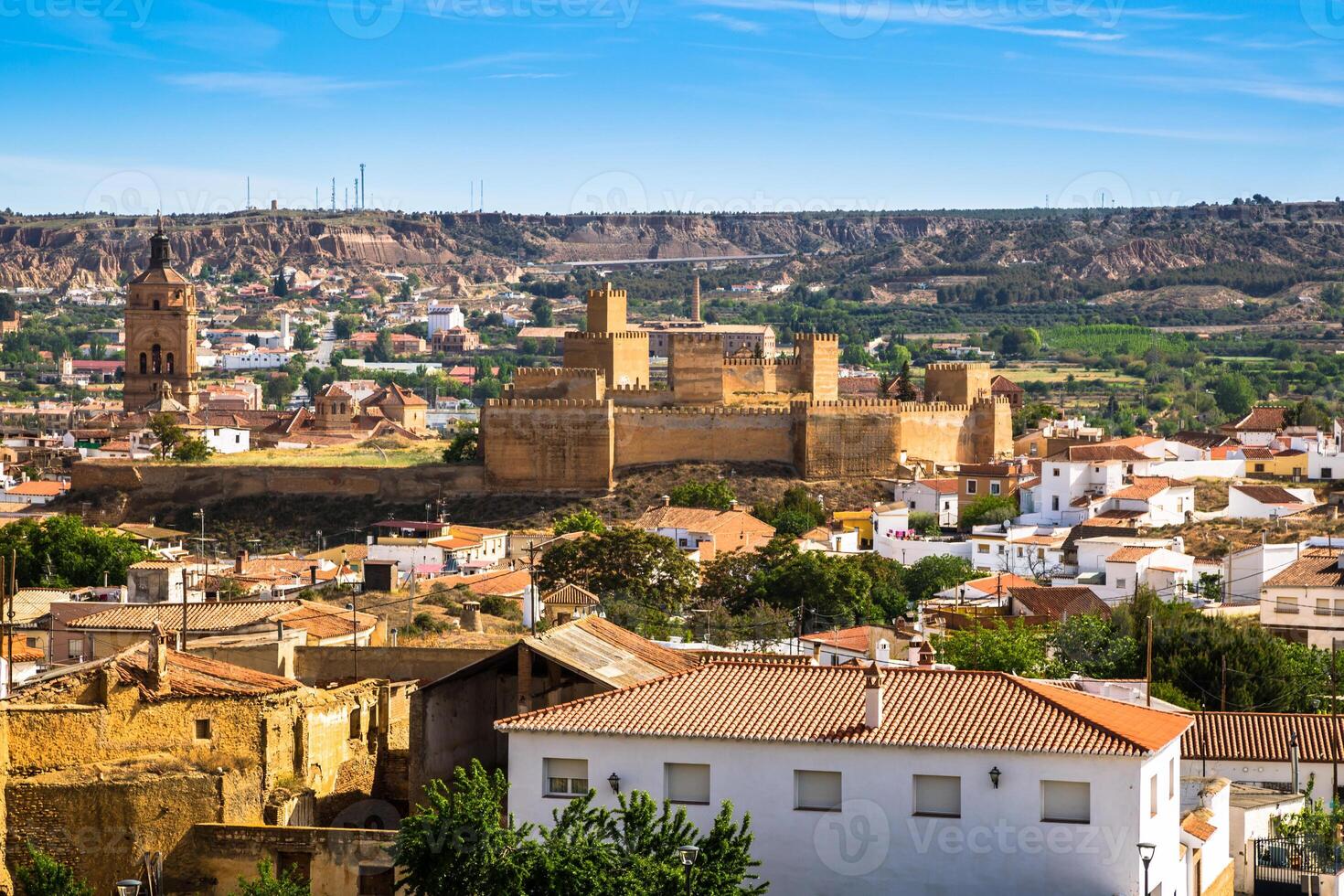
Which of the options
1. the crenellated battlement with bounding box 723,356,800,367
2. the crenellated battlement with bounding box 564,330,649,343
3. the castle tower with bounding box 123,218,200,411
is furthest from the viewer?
the castle tower with bounding box 123,218,200,411

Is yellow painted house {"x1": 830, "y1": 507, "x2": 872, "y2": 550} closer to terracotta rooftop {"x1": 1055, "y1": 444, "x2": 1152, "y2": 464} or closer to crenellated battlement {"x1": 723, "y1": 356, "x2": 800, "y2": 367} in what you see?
terracotta rooftop {"x1": 1055, "y1": 444, "x2": 1152, "y2": 464}

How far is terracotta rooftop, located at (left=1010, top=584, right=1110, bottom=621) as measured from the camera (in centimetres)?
3341

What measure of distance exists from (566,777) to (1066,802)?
3.14m

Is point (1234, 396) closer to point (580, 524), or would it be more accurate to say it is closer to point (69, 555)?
point (580, 524)

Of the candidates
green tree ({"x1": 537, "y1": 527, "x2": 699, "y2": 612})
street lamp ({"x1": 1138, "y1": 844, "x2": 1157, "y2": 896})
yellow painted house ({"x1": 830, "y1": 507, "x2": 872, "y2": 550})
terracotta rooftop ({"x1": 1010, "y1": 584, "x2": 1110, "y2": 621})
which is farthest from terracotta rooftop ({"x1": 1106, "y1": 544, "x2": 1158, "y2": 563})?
street lamp ({"x1": 1138, "y1": 844, "x2": 1157, "y2": 896})

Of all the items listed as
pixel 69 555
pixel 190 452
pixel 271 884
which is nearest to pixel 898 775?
pixel 271 884

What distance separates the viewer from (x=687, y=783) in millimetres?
15297

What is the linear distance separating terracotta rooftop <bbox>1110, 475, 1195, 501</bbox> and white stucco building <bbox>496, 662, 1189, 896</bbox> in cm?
3145

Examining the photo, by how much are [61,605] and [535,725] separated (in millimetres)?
15803

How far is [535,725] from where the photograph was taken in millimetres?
15422

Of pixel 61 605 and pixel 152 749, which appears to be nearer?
pixel 152 749

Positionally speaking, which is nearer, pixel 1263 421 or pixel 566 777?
pixel 566 777

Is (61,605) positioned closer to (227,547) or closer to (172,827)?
(172,827)

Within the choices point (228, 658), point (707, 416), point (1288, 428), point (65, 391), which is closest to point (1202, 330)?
point (65, 391)
